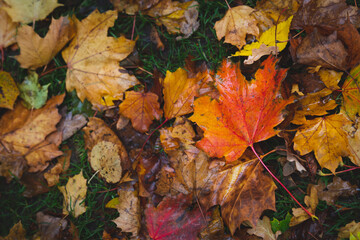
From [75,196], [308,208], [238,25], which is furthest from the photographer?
[75,196]

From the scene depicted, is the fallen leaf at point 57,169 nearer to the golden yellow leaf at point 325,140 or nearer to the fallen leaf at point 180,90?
the fallen leaf at point 180,90

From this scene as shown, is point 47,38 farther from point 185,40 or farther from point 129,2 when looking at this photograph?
point 185,40

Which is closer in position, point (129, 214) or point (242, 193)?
point (242, 193)

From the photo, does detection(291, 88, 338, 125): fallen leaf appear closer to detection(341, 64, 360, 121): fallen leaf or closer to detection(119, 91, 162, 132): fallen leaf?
detection(341, 64, 360, 121): fallen leaf

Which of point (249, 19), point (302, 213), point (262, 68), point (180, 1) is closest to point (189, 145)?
point (262, 68)

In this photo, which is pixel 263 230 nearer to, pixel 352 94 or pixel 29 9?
pixel 352 94

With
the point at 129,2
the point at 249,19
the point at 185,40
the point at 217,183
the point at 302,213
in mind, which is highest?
the point at 129,2

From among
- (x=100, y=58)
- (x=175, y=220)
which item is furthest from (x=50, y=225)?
(x=100, y=58)

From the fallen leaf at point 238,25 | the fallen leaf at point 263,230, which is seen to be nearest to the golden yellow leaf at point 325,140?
the fallen leaf at point 263,230
